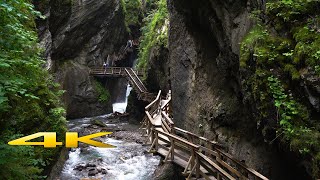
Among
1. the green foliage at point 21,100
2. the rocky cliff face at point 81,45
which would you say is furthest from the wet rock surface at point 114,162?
the rocky cliff face at point 81,45

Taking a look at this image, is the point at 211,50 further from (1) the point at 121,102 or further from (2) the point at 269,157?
(1) the point at 121,102

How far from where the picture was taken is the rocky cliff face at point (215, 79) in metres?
9.88

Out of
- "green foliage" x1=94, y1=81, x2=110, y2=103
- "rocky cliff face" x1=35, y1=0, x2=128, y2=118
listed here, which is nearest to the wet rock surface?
"rocky cliff face" x1=35, y1=0, x2=128, y2=118

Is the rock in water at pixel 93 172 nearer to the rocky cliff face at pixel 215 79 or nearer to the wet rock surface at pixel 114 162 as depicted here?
the wet rock surface at pixel 114 162

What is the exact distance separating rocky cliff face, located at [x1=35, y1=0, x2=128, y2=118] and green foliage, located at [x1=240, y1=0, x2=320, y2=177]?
72.0 feet

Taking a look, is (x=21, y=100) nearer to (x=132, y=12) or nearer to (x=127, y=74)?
(x=127, y=74)

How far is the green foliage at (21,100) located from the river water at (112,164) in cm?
549

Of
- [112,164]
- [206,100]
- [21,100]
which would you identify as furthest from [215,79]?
[112,164]

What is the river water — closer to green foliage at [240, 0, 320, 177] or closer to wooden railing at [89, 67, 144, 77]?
green foliage at [240, 0, 320, 177]

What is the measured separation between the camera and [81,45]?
34.0 m

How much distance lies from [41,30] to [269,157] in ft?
62.5

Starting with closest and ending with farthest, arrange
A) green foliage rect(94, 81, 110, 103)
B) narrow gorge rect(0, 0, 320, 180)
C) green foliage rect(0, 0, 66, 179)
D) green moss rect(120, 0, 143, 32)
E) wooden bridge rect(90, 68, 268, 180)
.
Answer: green foliage rect(0, 0, 66, 179) < narrow gorge rect(0, 0, 320, 180) < wooden bridge rect(90, 68, 268, 180) < green foliage rect(94, 81, 110, 103) < green moss rect(120, 0, 143, 32)

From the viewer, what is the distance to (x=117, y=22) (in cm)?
3825

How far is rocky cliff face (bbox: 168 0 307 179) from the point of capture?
9.88 metres
